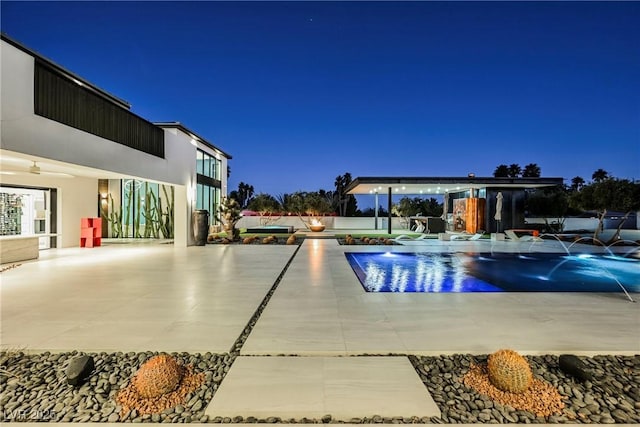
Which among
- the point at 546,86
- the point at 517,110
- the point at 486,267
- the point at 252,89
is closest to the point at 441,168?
the point at 517,110

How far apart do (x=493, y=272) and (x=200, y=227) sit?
415 inches

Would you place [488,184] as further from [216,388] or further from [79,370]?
[79,370]

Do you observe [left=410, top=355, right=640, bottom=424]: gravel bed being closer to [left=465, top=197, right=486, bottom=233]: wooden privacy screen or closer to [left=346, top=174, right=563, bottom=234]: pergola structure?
[left=346, top=174, right=563, bottom=234]: pergola structure

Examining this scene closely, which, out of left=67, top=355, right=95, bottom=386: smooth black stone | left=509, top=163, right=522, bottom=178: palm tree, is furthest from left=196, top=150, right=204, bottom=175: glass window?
left=509, top=163, right=522, bottom=178: palm tree

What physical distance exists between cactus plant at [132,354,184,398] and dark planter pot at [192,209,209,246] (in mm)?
11192

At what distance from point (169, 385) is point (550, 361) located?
3.33 meters

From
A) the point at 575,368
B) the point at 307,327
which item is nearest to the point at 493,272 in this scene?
the point at 575,368

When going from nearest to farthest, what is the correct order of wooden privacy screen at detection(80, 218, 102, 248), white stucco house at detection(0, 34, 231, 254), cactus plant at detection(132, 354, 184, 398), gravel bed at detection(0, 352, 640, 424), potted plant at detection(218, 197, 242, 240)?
gravel bed at detection(0, 352, 640, 424) < cactus plant at detection(132, 354, 184, 398) < white stucco house at detection(0, 34, 231, 254) < wooden privacy screen at detection(80, 218, 102, 248) < potted plant at detection(218, 197, 242, 240)

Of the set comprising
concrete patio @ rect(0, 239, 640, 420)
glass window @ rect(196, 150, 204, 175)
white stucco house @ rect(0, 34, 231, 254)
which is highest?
glass window @ rect(196, 150, 204, 175)

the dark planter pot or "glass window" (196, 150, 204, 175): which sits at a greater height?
"glass window" (196, 150, 204, 175)

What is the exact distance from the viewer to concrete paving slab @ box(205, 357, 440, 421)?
2264mm

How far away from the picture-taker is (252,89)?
41688mm

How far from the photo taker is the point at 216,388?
260 cm

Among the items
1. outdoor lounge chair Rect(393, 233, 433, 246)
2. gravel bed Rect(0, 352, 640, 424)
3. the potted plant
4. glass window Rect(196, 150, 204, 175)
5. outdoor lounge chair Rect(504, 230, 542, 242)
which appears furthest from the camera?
glass window Rect(196, 150, 204, 175)
